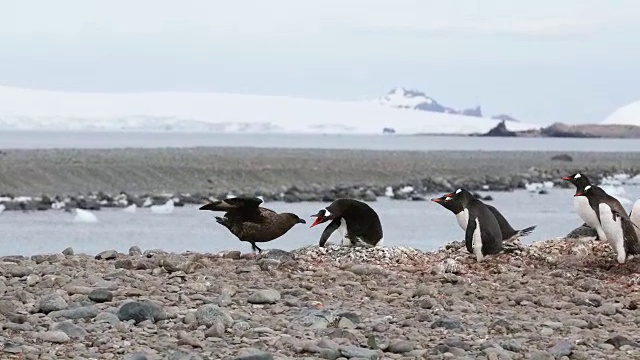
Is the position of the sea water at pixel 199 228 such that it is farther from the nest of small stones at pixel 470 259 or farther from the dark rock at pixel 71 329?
the dark rock at pixel 71 329

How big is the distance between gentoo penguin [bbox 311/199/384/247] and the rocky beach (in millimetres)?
13920

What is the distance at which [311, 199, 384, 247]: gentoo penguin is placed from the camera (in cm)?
843

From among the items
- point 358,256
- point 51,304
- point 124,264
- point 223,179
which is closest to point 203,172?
point 223,179

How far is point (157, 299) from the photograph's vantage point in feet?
20.7

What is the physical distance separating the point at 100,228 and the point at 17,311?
12.4 meters

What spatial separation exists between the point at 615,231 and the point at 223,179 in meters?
20.3

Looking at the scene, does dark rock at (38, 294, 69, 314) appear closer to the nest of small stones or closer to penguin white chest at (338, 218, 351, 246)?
the nest of small stones

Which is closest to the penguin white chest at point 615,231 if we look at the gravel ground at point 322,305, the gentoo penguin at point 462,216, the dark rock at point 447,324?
the gravel ground at point 322,305

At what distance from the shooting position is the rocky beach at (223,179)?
23.7 metres

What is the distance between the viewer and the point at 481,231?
820 centimetres

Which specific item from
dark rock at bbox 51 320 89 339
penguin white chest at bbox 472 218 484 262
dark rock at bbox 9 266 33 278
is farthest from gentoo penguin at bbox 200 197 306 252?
dark rock at bbox 51 320 89 339

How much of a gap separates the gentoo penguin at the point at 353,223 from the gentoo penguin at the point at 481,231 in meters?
0.66

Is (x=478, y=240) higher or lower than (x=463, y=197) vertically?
lower

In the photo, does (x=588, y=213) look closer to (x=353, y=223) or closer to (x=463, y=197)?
(x=463, y=197)
